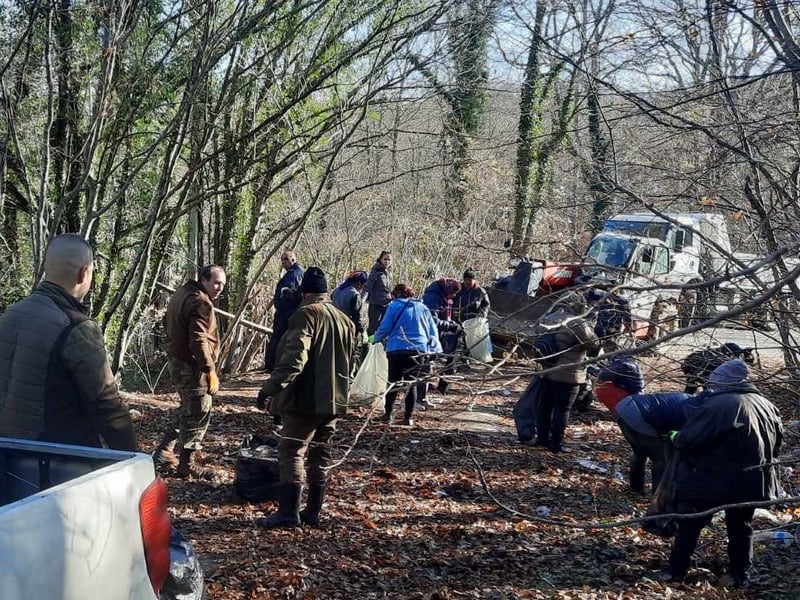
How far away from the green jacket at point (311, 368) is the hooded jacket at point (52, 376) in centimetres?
200

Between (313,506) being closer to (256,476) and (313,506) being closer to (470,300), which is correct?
(256,476)

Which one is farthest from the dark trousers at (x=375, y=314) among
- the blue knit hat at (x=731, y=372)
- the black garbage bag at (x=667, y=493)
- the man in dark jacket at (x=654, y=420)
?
the blue knit hat at (x=731, y=372)

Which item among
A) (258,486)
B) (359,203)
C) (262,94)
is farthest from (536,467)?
(359,203)

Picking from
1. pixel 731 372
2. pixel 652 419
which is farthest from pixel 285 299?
pixel 731 372

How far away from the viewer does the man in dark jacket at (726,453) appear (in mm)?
5047

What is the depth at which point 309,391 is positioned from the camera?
5594 mm

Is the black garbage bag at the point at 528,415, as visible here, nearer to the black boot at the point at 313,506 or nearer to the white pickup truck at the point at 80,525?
the black boot at the point at 313,506

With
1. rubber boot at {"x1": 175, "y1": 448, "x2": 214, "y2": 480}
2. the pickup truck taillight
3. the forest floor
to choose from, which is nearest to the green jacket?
the forest floor

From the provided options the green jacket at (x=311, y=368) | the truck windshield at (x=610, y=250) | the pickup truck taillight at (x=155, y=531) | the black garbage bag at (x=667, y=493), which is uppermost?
the truck windshield at (x=610, y=250)

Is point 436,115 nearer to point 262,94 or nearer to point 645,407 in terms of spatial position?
point 262,94

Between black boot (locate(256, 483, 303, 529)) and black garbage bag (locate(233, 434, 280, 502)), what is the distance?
478mm

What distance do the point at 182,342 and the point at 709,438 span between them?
4.11 m

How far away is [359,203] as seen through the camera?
18.7 meters

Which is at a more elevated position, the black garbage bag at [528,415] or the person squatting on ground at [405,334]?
the person squatting on ground at [405,334]
